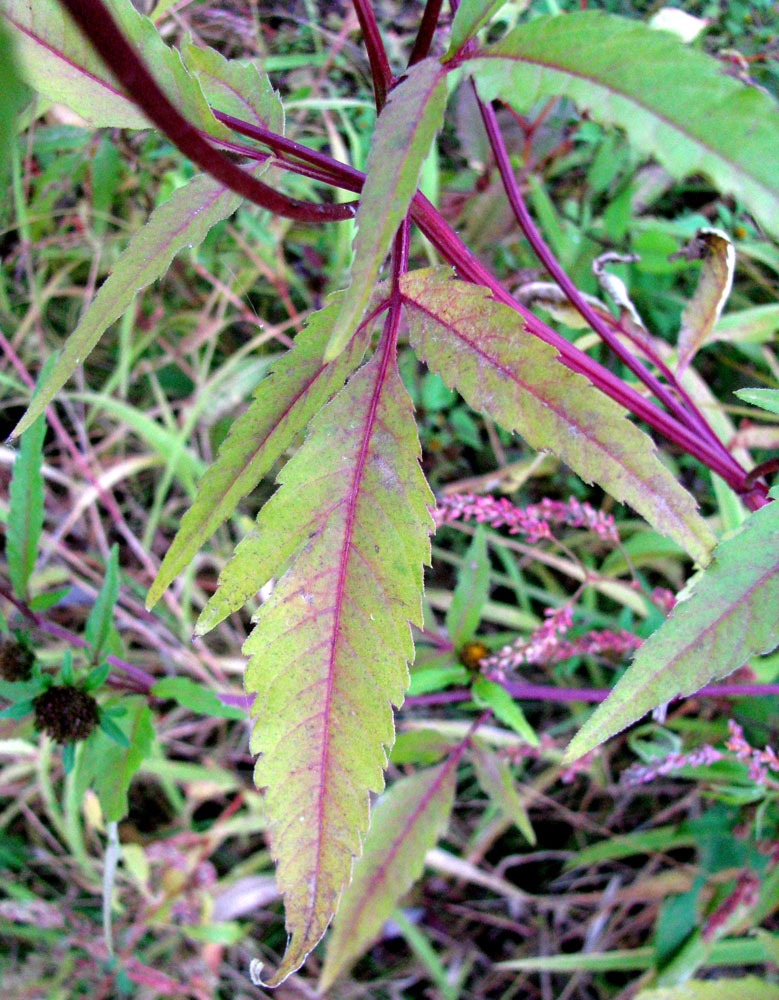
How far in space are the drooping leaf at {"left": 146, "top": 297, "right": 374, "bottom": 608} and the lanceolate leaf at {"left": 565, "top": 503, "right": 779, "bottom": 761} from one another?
1.05ft

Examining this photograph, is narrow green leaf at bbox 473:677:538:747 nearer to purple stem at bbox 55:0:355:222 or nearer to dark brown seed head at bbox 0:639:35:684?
dark brown seed head at bbox 0:639:35:684

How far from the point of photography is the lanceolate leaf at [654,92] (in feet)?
1.35

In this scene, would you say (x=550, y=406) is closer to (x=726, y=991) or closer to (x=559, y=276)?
(x=559, y=276)

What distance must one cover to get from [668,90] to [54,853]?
199 centimetres

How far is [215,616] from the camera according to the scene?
61cm

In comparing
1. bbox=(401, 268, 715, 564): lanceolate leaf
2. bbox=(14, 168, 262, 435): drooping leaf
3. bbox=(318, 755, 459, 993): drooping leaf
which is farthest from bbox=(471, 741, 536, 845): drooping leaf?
bbox=(14, 168, 262, 435): drooping leaf

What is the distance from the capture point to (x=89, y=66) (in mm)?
619

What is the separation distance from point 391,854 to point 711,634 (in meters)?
0.81

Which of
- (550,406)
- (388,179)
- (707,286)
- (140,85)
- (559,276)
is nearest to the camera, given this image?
(140,85)

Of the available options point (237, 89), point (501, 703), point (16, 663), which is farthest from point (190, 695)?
point (237, 89)

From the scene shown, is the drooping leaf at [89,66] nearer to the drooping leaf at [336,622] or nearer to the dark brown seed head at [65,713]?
the drooping leaf at [336,622]

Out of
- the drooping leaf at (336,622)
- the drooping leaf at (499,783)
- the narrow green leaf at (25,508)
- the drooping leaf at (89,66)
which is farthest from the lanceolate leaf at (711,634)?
the narrow green leaf at (25,508)

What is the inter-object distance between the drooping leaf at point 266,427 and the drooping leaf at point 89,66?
0.60ft

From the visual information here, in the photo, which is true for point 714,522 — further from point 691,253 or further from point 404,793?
point 404,793
